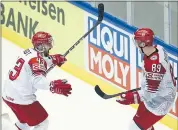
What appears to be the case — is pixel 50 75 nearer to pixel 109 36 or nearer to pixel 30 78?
pixel 109 36

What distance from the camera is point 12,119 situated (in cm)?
505

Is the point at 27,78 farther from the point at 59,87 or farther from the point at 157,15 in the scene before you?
the point at 157,15

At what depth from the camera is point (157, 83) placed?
4.34 m

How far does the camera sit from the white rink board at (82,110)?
5.19 metres

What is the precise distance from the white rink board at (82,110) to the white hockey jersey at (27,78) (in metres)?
0.51

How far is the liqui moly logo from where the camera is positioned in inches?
222

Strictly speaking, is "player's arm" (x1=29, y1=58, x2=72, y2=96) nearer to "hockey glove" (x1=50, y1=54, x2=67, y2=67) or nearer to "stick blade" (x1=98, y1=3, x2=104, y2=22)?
"hockey glove" (x1=50, y1=54, x2=67, y2=67)

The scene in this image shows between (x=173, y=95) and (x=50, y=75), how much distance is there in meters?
1.32

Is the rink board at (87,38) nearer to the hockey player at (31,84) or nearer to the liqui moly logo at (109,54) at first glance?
the liqui moly logo at (109,54)

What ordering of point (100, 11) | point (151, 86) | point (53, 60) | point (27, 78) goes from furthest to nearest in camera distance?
1. point (100, 11)
2. point (53, 60)
3. point (27, 78)
4. point (151, 86)

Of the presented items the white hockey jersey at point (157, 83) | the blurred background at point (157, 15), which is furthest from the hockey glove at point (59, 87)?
the blurred background at point (157, 15)

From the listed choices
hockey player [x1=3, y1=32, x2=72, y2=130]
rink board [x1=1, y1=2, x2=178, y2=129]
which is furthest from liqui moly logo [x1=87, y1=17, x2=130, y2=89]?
hockey player [x1=3, y1=32, x2=72, y2=130]

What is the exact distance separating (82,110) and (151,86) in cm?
109

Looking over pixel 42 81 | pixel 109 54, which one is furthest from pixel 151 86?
pixel 109 54
